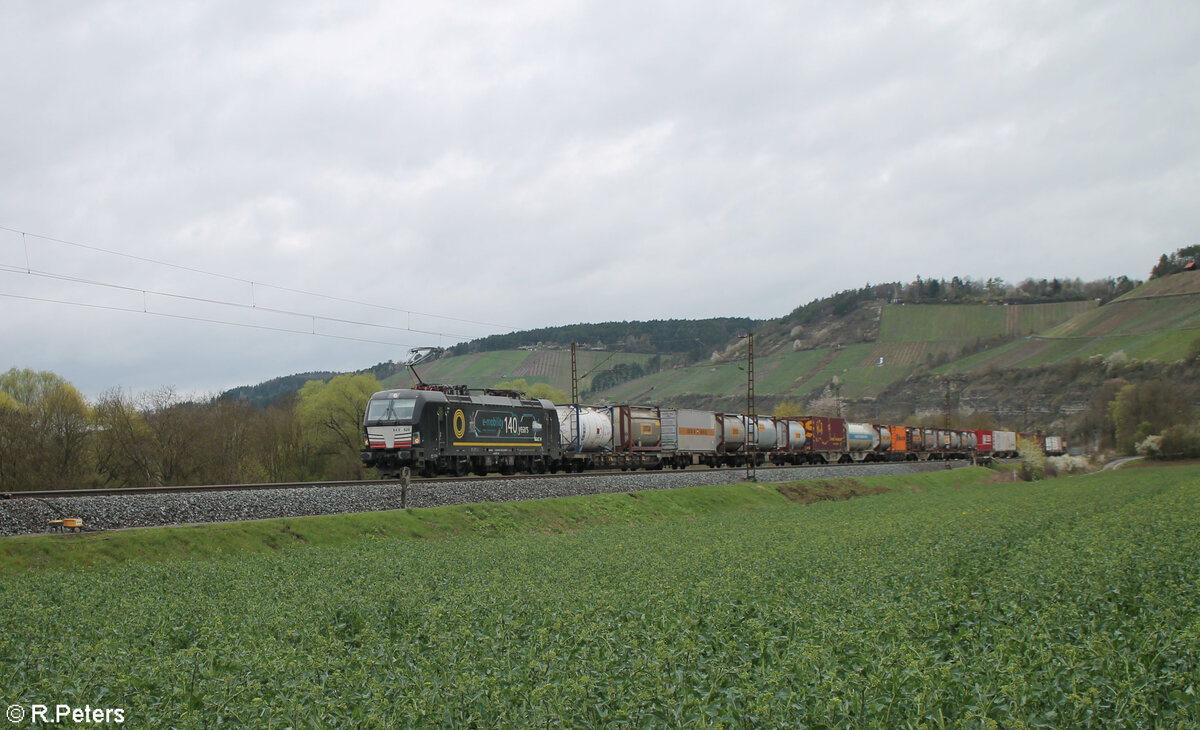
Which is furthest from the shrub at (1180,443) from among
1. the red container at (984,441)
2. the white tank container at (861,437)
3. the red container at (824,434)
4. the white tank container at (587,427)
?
the white tank container at (587,427)

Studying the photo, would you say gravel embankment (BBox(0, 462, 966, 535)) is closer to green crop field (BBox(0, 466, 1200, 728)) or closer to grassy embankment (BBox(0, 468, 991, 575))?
grassy embankment (BBox(0, 468, 991, 575))

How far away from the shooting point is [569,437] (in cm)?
4709

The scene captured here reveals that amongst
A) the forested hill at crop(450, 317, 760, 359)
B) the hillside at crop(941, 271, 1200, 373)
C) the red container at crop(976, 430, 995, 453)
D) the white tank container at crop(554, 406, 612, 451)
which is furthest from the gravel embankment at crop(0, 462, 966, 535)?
the hillside at crop(941, 271, 1200, 373)

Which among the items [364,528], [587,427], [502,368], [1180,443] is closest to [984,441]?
[1180,443]

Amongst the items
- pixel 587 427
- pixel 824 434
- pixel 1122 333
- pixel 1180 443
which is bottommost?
pixel 1180 443

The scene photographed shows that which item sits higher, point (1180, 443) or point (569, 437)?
point (569, 437)

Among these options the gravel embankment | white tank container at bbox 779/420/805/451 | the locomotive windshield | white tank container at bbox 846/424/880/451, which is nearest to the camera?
the gravel embankment

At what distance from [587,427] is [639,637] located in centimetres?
3926

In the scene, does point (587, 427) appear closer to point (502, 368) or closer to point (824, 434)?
point (824, 434)

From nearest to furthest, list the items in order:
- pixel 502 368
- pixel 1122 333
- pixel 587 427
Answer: pixel 587 427 < pixel 502 368 < pixel 1122 333

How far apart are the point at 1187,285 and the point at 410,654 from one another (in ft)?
683

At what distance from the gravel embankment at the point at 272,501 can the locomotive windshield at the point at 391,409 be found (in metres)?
4.63

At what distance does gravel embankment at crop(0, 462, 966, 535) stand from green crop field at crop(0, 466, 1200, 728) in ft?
9.52

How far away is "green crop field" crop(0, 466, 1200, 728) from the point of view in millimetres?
6496
